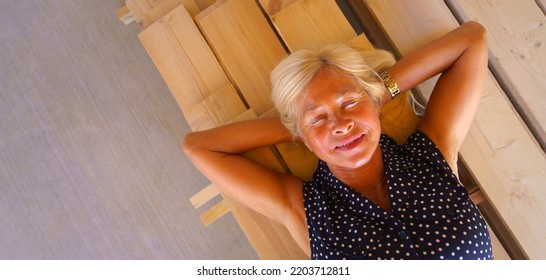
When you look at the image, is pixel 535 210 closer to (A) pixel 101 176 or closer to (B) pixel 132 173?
(B) pixel 132 173

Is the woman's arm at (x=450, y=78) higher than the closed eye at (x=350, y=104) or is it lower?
lower

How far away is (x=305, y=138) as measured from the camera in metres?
1.40

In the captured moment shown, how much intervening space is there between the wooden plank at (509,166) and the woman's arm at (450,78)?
149mm

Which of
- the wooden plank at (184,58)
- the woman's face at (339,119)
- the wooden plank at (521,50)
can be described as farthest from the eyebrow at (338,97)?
the wooden plank at (521,50)

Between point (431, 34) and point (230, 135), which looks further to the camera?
point (431, 34)

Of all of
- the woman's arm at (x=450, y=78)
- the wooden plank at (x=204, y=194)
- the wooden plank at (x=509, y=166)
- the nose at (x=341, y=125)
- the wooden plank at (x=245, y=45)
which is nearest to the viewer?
the nose at (x=341, y=125)

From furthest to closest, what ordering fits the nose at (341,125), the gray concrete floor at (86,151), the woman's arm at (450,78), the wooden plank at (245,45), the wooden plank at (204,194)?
the gray concrete floor at (86,151), the wooden plank at (204,194), the wooden plank at (245,45), the woman's arm at (450,78), the nose at (341,125)

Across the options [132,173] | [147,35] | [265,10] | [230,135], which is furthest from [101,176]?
[265,10]

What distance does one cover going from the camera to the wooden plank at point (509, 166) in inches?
64.3

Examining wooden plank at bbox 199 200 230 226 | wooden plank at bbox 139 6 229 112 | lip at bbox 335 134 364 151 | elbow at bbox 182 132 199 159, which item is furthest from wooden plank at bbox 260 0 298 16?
wooden plank at bbox 199 200 230 226

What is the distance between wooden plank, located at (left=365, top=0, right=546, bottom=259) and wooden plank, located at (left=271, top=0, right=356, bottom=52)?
57 cm

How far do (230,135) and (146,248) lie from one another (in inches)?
40.4

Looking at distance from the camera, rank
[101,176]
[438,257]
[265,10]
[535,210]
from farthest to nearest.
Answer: [101,176] < [265,10] < [535,210] < [438,257]

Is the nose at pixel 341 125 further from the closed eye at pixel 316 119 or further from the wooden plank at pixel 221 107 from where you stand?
the wooden plank at pixel 221 107
